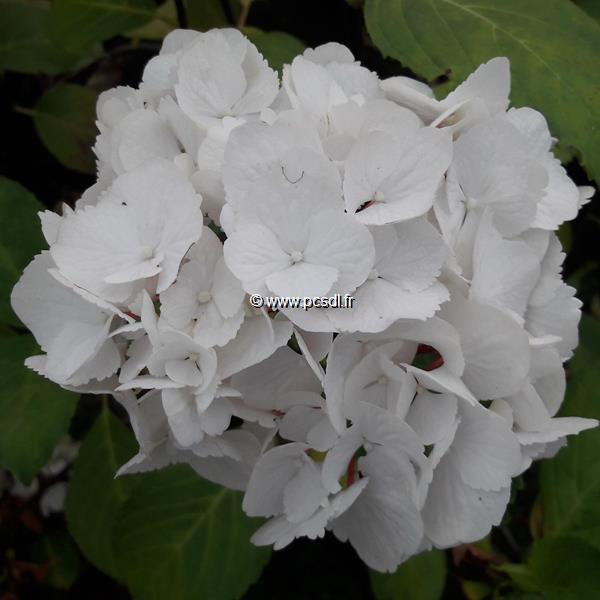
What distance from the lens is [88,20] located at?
95cm

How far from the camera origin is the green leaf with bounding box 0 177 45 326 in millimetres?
827

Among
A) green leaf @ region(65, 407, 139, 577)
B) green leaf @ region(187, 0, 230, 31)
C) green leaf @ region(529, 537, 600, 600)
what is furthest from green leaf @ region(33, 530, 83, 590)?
green leaf @ region(187, 0, 230, 31)

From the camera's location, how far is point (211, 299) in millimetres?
495

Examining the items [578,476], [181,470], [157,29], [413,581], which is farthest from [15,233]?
[578,476]

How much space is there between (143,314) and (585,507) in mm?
683

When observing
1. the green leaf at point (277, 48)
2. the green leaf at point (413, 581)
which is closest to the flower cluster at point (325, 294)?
the green leaf at point (277, 48)

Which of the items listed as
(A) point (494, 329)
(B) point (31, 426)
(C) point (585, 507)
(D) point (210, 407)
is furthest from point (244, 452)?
(C) point (585, 507)

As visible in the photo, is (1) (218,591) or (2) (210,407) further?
(1) (218,591)

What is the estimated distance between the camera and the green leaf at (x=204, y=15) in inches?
38.6

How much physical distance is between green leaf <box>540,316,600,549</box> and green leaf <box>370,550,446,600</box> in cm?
15

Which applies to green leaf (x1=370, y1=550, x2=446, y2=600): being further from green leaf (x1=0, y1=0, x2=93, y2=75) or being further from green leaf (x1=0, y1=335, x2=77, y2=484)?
green leaf (x1=0, y1=0, x2=93, y2=75)

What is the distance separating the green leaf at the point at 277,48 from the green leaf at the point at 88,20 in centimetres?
20

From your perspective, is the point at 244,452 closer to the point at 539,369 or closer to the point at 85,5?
the point at 539,369

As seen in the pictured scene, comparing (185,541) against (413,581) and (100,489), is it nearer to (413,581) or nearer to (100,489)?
(100,489)
